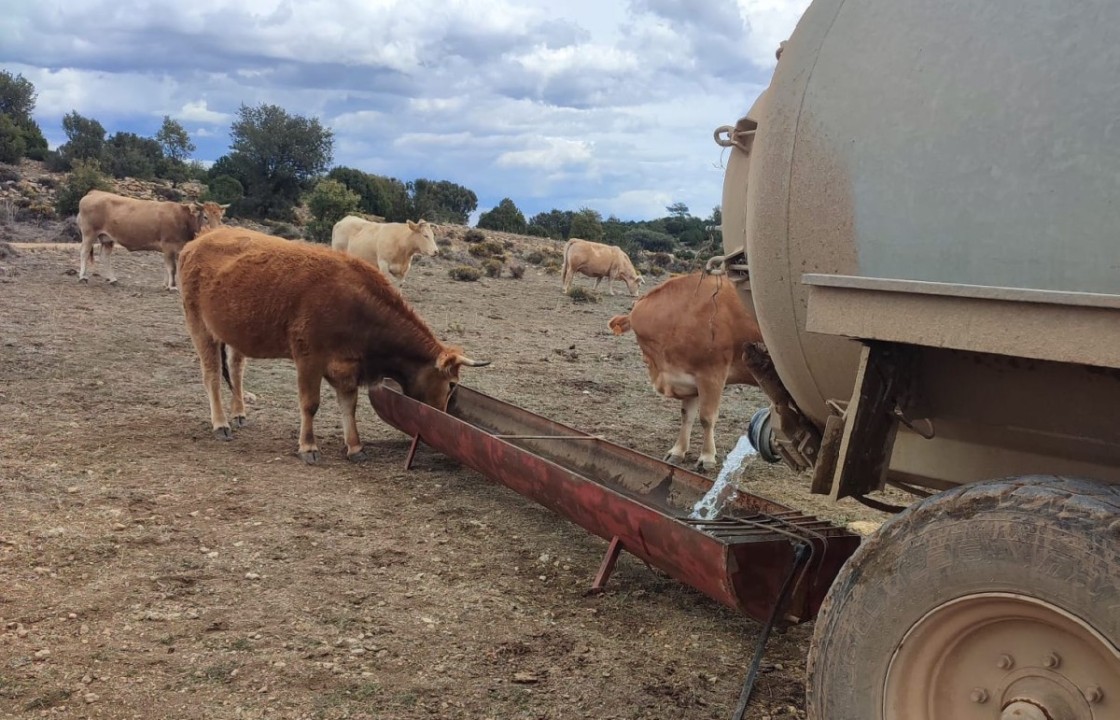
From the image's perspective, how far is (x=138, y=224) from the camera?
59.2 feet

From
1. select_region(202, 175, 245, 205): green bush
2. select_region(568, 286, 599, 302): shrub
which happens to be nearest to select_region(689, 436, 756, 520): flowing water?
select_region(568, 286, 599, 302): shrub

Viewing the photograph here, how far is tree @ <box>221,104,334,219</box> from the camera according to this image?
40.8 meters

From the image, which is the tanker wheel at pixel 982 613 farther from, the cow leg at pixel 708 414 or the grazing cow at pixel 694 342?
the cow leg at pixel 708 414

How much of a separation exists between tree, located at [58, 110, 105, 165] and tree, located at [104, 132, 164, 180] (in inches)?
17.9

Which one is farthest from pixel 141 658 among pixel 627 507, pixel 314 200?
pixel 314 200

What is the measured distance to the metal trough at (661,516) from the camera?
345cm

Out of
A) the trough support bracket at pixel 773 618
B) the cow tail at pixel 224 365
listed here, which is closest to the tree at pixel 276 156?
the cow tail at pixel 224 365

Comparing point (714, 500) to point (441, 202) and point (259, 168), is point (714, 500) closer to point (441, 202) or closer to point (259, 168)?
point (259, 168)

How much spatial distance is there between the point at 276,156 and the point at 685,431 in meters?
38.1

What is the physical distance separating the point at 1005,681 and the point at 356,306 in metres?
5.90

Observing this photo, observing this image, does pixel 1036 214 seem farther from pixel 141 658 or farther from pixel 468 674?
pixel 141 658

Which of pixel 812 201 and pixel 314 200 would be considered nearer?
pixel 812 201

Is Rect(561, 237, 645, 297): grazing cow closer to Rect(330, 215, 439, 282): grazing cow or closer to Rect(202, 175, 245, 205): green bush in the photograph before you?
Rect(330, 215, 439, 282): grazing cow

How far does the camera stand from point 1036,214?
203 centimetres
